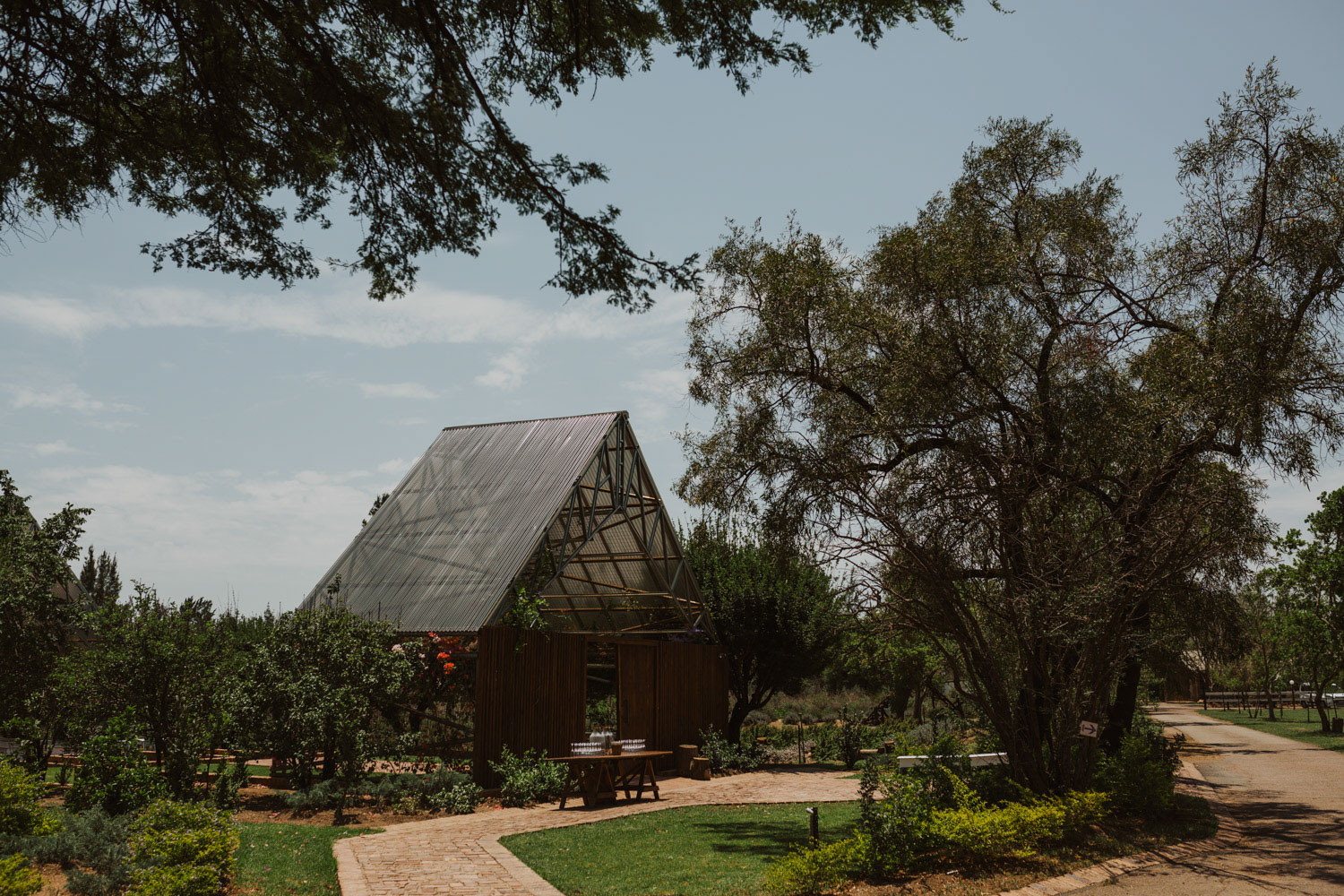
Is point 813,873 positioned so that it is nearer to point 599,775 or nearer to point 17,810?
point 599,775

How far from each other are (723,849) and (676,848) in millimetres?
517

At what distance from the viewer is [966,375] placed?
11148 millimetres

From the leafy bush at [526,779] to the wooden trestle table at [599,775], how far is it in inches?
6.0

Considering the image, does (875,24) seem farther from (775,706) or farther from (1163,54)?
(775,706)

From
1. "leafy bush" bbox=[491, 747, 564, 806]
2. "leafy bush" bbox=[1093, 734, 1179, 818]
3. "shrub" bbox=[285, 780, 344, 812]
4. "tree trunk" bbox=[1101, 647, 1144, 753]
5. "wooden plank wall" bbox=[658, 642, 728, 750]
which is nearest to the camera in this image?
"leafy bush" bbox=[1093, 734, 1179, 818]

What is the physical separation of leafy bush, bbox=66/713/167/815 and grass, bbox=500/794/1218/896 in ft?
12.1

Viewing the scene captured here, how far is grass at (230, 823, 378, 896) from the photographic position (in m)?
6.97

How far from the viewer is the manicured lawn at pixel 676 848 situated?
734 centimetres

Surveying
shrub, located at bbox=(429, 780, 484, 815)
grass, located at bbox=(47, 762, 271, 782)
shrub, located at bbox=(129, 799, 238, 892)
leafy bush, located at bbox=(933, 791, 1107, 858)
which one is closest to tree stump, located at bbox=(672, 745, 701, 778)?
shrub, located at bbox=(429, 780, 484, 815)

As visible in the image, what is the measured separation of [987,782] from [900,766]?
1085 millimetres

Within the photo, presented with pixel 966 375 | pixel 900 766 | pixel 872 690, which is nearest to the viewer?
pixel 900 766

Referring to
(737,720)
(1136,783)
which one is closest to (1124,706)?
(1136,783)

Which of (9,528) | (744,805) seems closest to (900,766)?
(744,805)

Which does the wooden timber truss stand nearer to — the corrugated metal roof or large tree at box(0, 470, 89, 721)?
the corrugated metal roof
